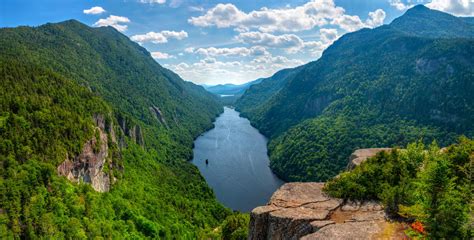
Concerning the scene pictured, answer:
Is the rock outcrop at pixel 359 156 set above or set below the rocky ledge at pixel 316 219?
above

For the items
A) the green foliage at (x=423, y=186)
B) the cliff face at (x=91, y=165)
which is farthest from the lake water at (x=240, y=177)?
the green foliage at (x=423, y=186)

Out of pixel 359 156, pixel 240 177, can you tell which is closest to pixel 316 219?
pixel 359 156

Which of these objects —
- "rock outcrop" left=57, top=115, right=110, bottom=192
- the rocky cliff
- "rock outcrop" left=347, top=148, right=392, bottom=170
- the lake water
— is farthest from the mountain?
"rock outcrop" left=347, top=148, right=392, bottom=170

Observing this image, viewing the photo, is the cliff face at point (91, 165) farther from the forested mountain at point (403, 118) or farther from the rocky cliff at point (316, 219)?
the forested mountain at point (403, 118)

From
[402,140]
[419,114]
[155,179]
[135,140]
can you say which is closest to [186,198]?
[155,179]

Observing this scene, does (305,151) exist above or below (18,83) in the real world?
below

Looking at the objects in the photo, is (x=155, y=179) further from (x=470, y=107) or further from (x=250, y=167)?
(x=470, y=107)

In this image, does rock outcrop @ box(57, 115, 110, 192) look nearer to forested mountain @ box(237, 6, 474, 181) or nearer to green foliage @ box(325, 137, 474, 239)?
green foliage @ box(325, 137, 474, 239)
